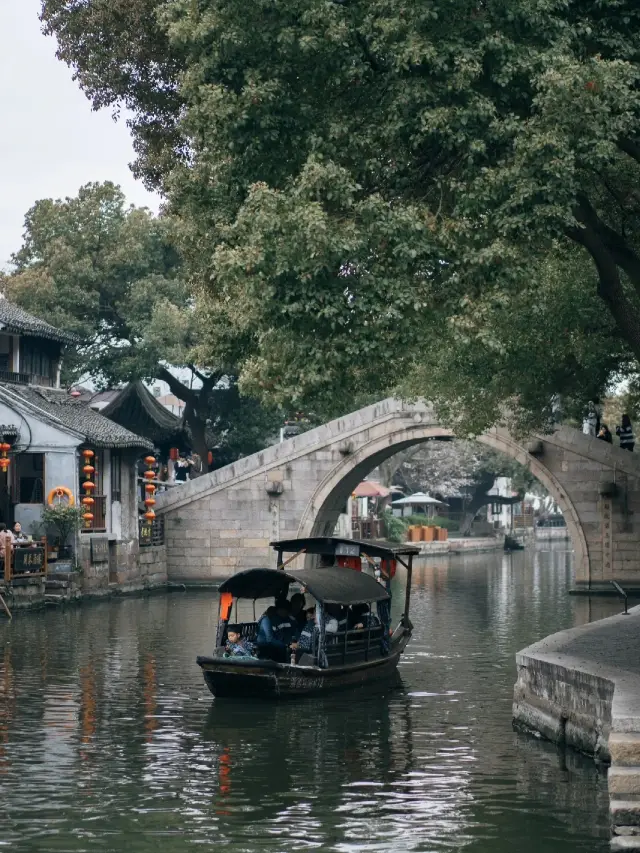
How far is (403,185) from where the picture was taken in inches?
645

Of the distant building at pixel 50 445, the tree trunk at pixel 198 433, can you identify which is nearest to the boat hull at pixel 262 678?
the distant building at pixel 50 445

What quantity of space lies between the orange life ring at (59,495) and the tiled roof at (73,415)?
1.35m

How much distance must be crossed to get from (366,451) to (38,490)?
8.95 meters

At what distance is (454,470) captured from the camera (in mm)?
66875

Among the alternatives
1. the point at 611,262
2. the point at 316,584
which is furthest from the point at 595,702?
the point at 611,262

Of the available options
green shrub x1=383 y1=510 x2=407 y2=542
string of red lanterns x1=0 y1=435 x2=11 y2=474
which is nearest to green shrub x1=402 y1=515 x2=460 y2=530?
green shrub x1=383 y1=510 x2=407 y2=542

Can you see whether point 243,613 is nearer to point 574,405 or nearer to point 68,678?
point 574,405

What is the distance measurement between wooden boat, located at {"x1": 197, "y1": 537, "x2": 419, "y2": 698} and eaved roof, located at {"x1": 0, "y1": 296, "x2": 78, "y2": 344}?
567 inches

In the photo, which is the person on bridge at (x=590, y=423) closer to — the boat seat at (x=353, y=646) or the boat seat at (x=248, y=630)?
the boat seat at (x=353, y=646)

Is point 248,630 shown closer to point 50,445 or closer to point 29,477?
point 50,445

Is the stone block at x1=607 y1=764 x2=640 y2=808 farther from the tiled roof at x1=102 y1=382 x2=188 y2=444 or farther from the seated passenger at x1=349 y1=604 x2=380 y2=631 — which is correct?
the tiled roof at x1=102 y1=382 x2=188 y2=444

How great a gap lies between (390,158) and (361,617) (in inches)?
274

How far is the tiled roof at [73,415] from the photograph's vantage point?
33.5 meters

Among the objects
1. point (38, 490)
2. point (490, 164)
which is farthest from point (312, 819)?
point (38, 490)
